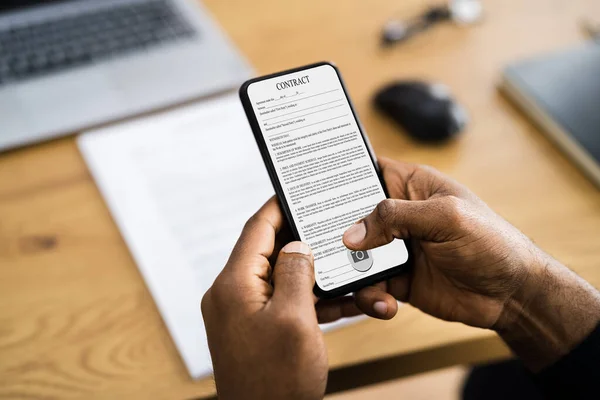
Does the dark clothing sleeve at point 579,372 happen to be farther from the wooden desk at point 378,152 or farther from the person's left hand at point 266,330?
the person's left hand at point 266,330

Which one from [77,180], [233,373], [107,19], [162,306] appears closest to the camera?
[233,373]

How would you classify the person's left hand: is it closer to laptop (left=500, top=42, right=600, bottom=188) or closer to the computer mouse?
the computer mouse

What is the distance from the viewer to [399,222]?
47 centimetres

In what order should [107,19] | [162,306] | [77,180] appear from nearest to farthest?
[162,306] < [77,180] < [107,19]

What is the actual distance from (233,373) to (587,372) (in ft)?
1.05

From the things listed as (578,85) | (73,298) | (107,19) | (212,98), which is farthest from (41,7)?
(578,85)

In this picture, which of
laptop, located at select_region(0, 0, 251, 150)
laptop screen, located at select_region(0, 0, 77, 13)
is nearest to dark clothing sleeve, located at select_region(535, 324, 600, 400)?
laptop, located at select_region(0, 0, 251, 150)

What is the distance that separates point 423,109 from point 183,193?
0.30 metres

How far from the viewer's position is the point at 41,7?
2.57ft

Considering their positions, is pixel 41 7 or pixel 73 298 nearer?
pixel 73 298

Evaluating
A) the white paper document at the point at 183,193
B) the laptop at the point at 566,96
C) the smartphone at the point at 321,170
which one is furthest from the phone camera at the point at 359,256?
the laptop at the point at 566,96

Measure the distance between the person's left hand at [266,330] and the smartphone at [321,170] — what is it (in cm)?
4

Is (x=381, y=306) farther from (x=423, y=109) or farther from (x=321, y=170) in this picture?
(x=423, y=109)

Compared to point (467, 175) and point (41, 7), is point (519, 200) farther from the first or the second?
point (41, 7)
